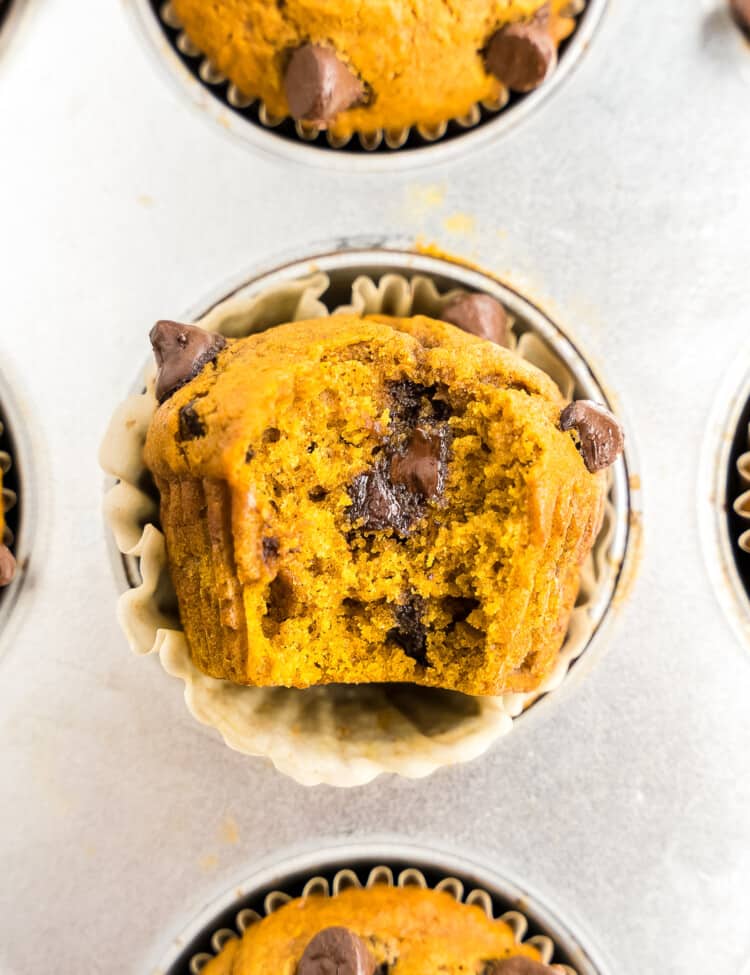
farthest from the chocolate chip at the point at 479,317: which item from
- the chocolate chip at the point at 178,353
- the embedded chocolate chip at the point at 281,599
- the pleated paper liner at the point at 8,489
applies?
the pleated paper liner at the point at 8,489

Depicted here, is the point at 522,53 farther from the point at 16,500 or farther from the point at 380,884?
the point at 380,884

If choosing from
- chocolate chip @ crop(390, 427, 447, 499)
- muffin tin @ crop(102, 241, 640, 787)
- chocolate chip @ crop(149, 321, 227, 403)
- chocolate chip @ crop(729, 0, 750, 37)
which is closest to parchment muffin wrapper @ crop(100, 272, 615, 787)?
muffin tin @ crop(102, 241, 640, 787)

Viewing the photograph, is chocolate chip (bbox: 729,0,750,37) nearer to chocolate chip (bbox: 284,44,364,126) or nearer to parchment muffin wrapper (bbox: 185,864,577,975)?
chocolate chip (bbox: 284,44,364,126)

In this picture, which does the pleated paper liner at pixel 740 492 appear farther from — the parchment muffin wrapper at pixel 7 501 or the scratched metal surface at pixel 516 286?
the parchment muffin wrapper at pixel 7 501

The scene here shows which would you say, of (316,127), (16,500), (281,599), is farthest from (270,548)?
(316,127)

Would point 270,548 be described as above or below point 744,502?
below

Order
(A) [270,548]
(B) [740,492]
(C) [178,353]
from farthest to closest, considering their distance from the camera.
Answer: (B) [740,492]
(C) [178,353]
(A) [270,548]

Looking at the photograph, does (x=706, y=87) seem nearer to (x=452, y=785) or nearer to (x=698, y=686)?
(x=698, y=686)
